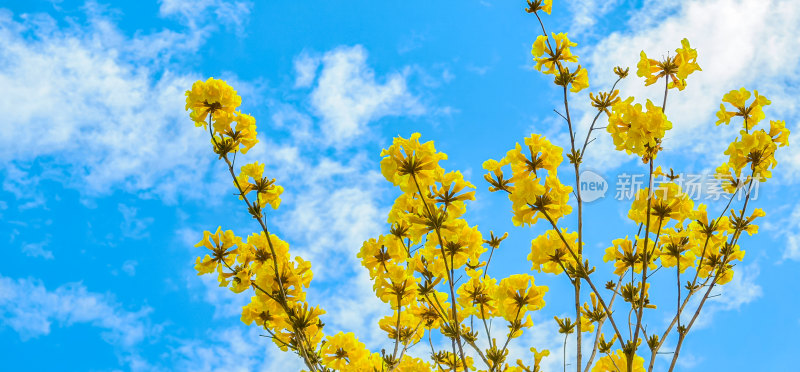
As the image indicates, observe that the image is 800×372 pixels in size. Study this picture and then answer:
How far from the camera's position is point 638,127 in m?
3.55

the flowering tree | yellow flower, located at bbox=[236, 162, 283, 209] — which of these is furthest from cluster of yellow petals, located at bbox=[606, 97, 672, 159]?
yellow flower, located at bbox=[236, 162, 283, 209]

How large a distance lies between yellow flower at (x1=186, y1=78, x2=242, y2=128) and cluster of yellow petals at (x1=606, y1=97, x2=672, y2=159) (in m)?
2.67

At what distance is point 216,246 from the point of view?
12.7 feet

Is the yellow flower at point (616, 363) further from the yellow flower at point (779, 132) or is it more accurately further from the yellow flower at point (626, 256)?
the yellow flower at point (779, 132)

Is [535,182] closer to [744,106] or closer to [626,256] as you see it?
[626,256]

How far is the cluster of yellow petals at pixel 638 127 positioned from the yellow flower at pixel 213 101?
8.76ft

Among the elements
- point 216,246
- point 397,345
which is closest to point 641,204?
point 397,345

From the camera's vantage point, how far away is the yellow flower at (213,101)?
3.84 meters

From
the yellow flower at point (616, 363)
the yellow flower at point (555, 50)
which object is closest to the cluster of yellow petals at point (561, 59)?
the yellow flower at point (555, 50)

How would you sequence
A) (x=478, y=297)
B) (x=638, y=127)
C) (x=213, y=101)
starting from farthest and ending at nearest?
(x=478, y=297) → (x=213, y=101) → (x=638, y=127)

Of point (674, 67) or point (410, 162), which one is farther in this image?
point (674, 67)

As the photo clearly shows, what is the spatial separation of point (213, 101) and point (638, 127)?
9.63ft

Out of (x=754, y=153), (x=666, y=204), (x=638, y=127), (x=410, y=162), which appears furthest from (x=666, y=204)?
(x=410, y=162)

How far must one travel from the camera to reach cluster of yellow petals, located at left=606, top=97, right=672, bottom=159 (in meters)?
3.47
